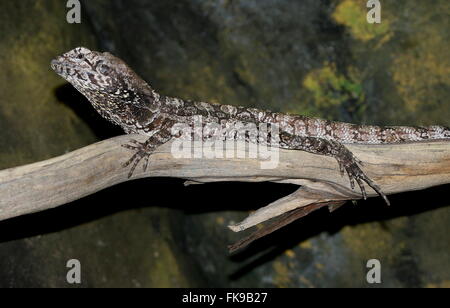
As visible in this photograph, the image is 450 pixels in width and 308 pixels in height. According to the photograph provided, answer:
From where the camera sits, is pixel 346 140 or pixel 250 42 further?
pixel 250 42

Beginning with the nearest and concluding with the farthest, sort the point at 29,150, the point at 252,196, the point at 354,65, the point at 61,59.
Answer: the point at 61,59
the point at 29,150
the point at 354,65
the point at 252,196

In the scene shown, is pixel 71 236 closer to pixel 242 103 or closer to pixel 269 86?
pixel 242 103

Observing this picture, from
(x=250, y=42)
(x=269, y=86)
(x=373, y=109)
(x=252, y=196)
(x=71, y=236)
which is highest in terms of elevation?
(x=250, y=42)

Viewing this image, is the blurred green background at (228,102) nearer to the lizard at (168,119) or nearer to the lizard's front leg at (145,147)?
the lizard at (168,119)

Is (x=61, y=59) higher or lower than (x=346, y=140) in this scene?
higher

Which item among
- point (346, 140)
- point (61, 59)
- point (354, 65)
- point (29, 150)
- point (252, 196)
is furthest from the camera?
point (252, 196)

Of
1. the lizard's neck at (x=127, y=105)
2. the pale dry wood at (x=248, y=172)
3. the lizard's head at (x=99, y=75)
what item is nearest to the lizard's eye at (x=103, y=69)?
the lizard's head at (x=99, y=75)

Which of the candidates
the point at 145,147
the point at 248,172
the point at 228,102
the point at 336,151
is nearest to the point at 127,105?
the point at 145,147

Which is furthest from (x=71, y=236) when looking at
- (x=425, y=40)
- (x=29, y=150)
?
(x=425, y=40)
